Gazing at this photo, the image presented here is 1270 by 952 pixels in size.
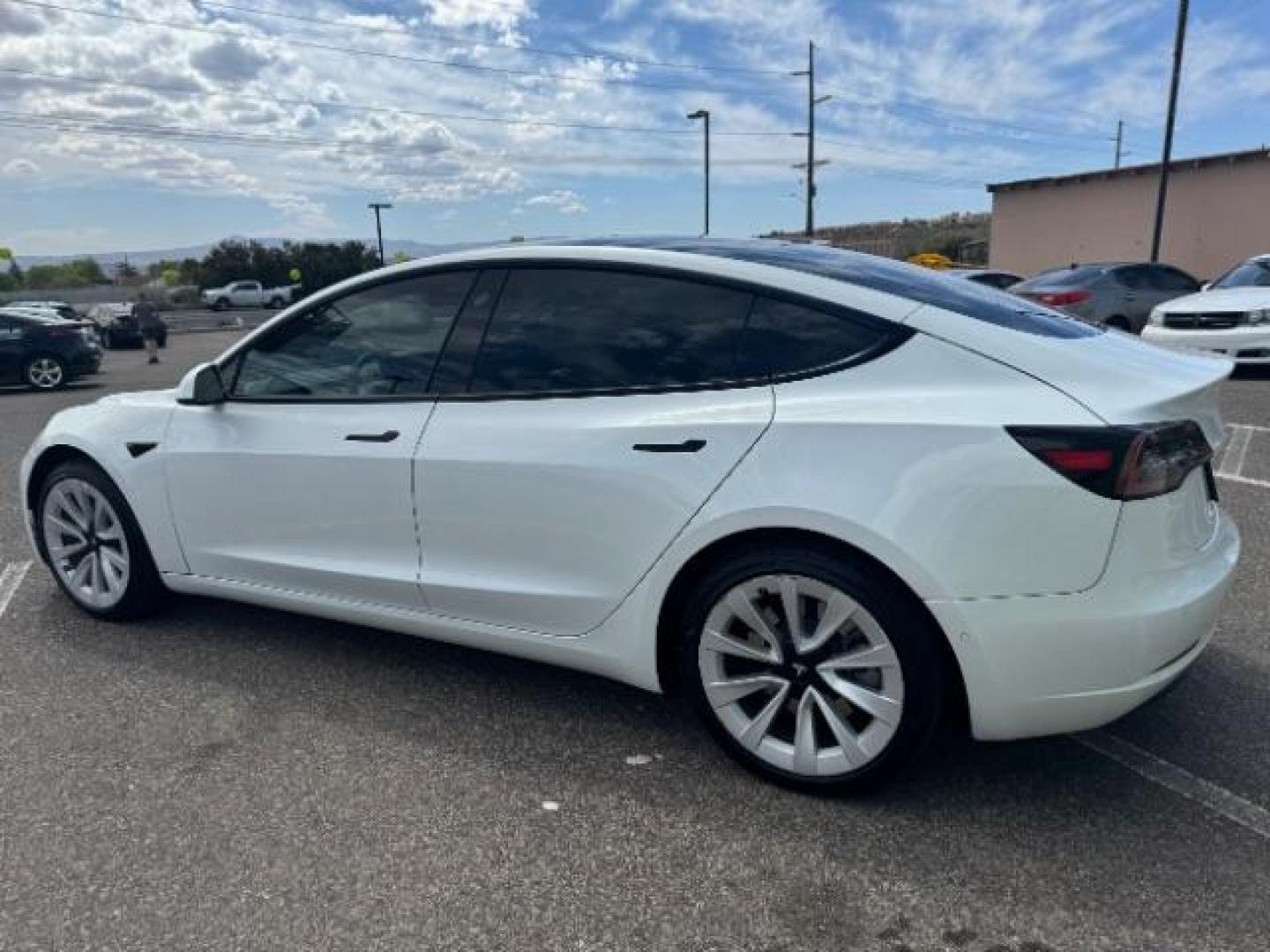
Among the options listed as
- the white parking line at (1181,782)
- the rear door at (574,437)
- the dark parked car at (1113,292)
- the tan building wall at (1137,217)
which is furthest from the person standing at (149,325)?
the tan building wall at (1137,217)

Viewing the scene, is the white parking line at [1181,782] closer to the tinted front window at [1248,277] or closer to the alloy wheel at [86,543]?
the alloy wheel at [86,543]

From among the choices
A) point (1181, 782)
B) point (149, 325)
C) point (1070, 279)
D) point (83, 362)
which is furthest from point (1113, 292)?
point (149, 325)

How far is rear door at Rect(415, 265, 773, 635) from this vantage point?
8.86ft

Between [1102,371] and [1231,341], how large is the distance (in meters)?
9.55

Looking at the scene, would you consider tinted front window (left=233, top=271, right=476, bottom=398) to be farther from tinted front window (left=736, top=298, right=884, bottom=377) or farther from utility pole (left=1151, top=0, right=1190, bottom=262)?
utility pole (left=1151, top=0, right=1190, bottom=262)

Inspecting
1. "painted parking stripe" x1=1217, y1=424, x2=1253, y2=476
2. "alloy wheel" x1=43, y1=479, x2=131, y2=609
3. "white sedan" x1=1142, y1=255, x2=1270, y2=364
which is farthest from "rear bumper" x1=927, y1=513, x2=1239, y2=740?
"white sedan" x1=1142, y1=255, x2=1270, y2=364

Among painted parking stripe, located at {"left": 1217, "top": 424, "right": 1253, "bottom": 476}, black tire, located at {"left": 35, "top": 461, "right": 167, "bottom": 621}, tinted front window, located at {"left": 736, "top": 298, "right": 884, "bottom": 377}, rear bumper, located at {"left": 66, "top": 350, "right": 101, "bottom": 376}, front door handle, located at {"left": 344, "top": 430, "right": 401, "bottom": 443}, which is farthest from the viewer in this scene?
rear bumper, located at {"left": 66, "top": 350, "right": 101, "bottom": 376}

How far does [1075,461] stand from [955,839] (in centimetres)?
102

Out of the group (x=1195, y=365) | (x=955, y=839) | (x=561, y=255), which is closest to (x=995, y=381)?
(x=1195, y=365)

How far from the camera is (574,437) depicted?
2848 mm

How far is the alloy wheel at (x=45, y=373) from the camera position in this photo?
1569 centimetres

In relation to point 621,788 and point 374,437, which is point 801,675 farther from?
point 374,437

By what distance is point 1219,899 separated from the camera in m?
2.24

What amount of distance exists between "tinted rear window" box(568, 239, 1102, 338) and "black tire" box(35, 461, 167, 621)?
2243 mm
